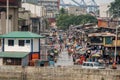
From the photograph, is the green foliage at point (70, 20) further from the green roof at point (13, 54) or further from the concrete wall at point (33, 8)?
the green roof at point (13, 54)

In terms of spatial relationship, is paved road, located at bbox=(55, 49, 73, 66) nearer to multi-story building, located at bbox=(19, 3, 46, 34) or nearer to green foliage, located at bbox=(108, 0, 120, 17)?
multi-story building, located at bbox=(19, 3, 46, 34)

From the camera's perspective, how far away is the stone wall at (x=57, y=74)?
38.7 metres

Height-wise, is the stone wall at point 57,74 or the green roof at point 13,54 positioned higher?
the green roof at point 13,54

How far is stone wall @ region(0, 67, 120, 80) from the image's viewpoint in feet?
127

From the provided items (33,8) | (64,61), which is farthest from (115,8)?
(64,61)

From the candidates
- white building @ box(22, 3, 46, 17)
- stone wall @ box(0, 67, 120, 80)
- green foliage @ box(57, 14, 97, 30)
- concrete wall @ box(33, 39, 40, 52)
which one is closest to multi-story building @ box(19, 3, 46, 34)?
white building @ box(22, 3, 46, 17)

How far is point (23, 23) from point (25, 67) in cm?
3316

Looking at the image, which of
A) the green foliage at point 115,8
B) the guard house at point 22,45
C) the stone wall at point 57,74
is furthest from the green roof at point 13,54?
the green foliage at point 115,8

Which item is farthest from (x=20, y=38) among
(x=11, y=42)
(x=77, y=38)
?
(x=77, y=38)

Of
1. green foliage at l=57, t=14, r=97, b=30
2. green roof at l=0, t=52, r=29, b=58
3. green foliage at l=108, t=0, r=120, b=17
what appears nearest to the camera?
green roof at l=0, t=52, r=29, b=58

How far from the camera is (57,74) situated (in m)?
39.9

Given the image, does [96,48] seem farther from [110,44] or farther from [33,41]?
[33,41]

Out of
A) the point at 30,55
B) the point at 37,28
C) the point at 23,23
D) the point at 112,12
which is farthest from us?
the point at 112,12

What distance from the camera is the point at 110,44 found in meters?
49.4
